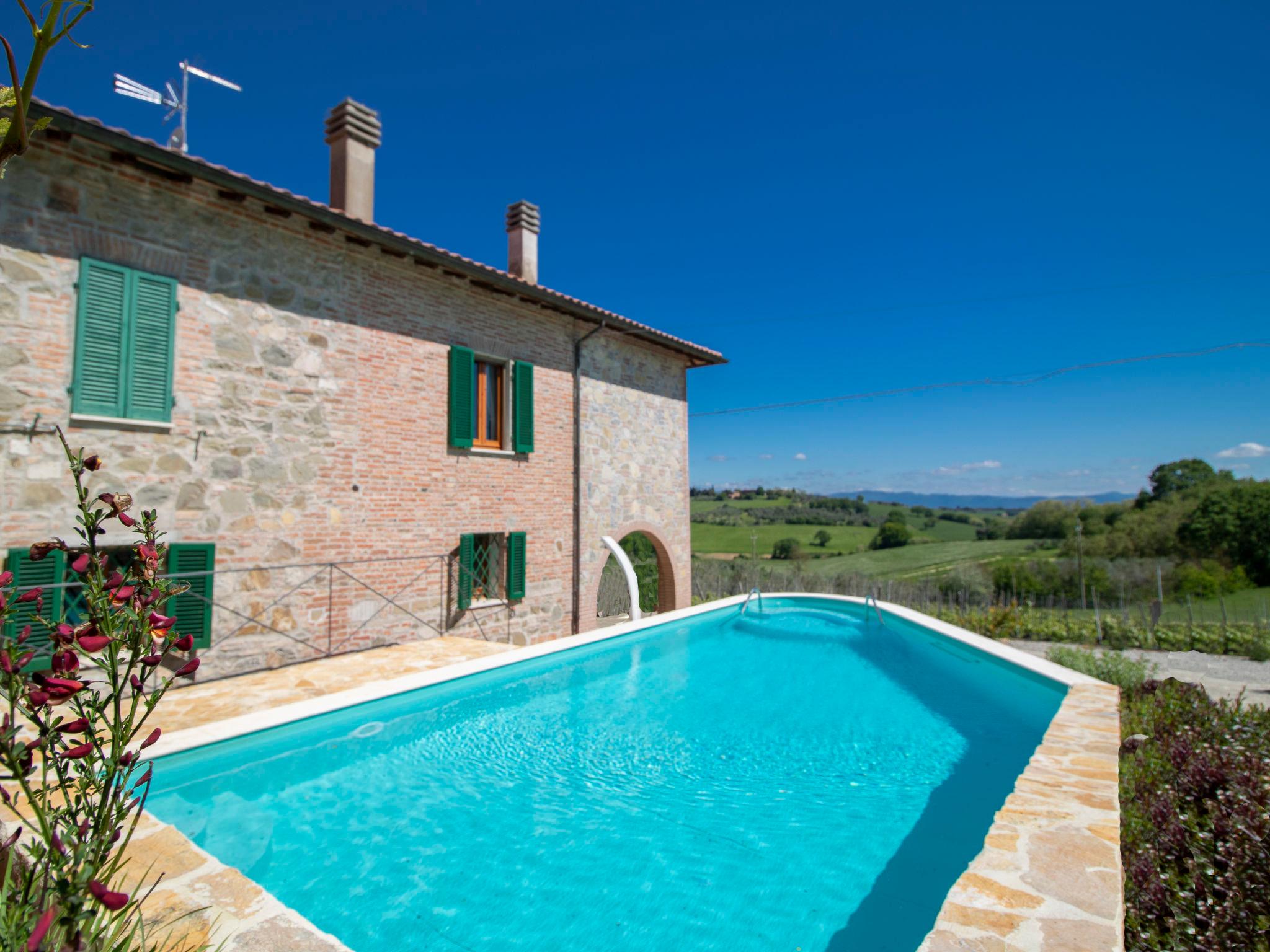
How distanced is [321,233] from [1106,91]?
11.1 meters

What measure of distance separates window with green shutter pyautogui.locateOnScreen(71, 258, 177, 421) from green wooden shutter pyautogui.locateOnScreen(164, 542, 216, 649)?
4.30 feet

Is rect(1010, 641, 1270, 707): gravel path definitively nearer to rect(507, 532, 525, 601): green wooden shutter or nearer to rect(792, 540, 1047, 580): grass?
rect(507, 532, 525, 601): green wooden shutter

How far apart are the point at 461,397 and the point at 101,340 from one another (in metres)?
4.05

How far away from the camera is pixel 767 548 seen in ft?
136

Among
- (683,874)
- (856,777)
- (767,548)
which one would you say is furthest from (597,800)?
(767,548)

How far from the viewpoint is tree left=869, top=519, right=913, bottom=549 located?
44094mm

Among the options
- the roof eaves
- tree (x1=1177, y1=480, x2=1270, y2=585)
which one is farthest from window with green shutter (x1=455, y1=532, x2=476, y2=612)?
tree (x1=1177, y1=480, x2=1270, y2=585)

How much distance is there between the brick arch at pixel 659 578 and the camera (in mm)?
11117

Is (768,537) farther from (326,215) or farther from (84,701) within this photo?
(84,701)

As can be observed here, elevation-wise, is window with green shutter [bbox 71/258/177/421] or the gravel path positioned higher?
window with green shutter [bbox 71/258/177/421]

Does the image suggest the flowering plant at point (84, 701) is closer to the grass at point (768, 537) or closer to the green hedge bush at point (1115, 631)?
the green hedge bush at point (1115, 631)

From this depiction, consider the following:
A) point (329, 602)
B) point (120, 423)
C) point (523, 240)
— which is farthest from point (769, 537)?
point (120, 423)

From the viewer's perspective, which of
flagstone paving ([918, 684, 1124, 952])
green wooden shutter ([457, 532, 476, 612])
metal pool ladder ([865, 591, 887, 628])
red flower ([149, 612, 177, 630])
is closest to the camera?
red flower ([149, 612, 177, 630])

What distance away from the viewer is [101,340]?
5.96 m
